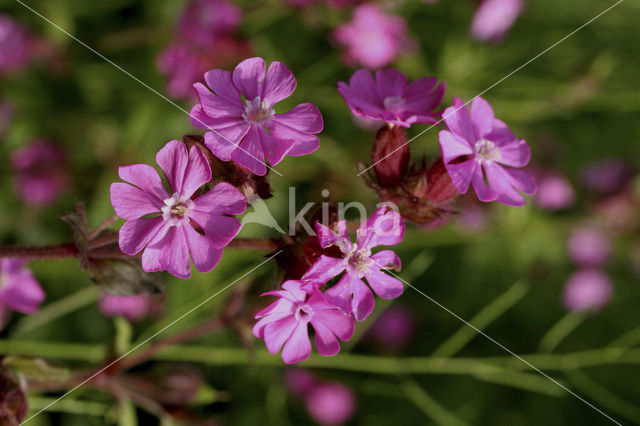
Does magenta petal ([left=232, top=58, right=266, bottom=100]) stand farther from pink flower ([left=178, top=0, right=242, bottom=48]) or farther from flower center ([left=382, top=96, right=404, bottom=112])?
pink flower ([left=178, top=0, right=242, bottom=48])

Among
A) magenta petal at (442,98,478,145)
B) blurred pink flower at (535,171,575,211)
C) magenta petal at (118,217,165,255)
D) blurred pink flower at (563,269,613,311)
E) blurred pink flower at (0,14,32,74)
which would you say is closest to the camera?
magenta petal at (118,217,165,255)

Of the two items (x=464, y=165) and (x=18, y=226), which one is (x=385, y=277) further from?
(x=18, y=226)

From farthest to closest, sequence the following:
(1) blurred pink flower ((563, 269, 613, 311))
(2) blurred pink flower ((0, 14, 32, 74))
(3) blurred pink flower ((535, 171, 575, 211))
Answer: (1) blurred pink flower ((563, 269, 613, 311)), (3) blurred pink flower ((535, 171, 575, 211)), (2) blurred pink flower ((0, 14, 32, 74))

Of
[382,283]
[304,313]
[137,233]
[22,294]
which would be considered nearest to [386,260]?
[382,283]

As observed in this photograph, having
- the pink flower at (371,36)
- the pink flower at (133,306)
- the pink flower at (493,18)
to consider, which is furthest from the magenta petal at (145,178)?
the pink flower at (493,18)

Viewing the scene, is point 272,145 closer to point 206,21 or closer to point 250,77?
point 250,77

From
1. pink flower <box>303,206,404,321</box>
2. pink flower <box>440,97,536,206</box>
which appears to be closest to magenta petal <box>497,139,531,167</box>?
pink flower <box>440,97,536,206</box>

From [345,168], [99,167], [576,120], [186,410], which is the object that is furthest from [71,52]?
[576,120]

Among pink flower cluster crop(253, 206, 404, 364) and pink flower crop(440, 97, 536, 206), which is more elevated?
pink flower crop(440, 97, 536, 206)
